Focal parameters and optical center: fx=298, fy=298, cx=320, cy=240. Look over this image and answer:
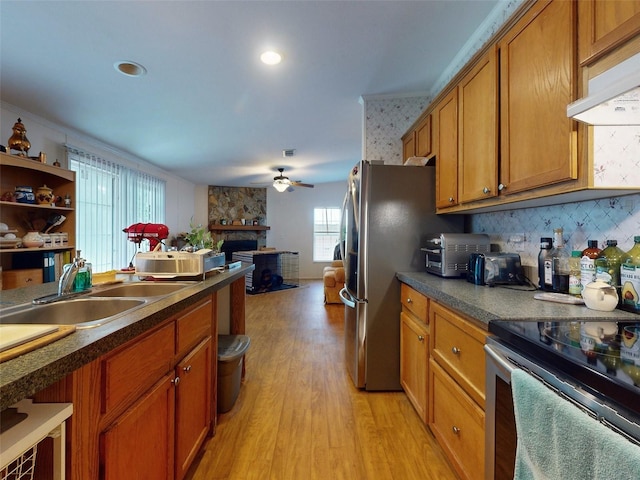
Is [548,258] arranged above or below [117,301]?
above

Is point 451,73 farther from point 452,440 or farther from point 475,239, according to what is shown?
point 452,440

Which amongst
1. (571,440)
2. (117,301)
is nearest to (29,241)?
(117,301)

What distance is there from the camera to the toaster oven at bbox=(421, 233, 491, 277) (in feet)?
6.15

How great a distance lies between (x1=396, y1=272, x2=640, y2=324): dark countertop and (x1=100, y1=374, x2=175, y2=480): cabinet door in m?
1.17

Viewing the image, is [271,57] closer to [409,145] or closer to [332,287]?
[409,145]

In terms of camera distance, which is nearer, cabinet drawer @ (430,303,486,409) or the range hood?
the range hood

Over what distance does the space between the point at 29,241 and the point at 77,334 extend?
295 centimetres

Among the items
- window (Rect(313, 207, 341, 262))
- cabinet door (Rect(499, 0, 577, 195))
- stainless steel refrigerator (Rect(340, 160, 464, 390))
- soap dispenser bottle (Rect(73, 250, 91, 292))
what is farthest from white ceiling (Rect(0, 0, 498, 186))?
window (Rect(313, 207, 341, 262))

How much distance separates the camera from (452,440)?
138 cm

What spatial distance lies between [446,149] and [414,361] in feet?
4.61

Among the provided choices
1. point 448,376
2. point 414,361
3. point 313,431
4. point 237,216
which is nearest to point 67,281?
point 313,431

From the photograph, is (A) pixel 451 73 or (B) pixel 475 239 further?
(A) pixel 451 73

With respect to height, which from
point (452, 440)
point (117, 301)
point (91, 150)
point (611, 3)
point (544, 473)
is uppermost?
point (91, 150)

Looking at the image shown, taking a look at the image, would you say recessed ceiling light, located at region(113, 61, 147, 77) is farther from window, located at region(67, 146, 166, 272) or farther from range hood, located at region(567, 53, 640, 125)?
range hood, located at region(567, 53, 640, 125)
